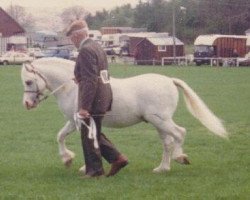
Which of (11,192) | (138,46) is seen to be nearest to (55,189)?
(11,192)

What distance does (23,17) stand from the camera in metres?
188

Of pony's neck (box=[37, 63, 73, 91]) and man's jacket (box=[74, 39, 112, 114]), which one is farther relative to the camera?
pony's neck (box=[37, 63, 73, 91])

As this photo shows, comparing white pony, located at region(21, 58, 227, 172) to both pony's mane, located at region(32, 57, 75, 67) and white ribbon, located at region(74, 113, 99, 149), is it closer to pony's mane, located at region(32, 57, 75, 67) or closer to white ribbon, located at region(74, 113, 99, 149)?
pony's mane, located at region(32, 57, 75, 67)

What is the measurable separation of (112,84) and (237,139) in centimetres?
471

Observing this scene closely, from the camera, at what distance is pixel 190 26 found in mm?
109188

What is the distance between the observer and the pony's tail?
37.8 feet

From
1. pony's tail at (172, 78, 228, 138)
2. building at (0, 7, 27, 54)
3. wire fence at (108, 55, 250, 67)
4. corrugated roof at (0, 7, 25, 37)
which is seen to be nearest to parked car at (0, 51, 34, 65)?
wire fence at (108, 55, 250, 67)

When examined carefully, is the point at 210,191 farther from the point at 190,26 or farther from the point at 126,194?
the point at 190,26

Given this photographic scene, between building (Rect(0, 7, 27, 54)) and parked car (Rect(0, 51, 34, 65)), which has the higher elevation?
building (Rect(0, 7, 27, 54))

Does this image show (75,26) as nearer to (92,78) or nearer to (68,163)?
(92,78)

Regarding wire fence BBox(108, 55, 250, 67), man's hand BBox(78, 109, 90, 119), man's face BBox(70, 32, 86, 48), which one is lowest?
wire fence BBox(108, 55, 250, 67)

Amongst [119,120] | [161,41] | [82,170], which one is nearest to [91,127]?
[119,120]

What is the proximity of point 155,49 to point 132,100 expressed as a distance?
67201 millimetres

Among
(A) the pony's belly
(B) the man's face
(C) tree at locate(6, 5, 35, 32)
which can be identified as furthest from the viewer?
(C) tree at locate(6, 5, 35, 32)
